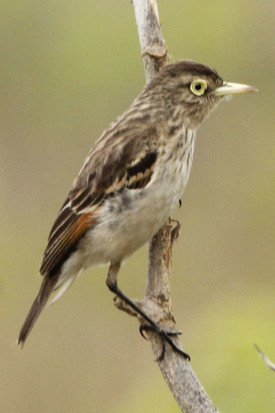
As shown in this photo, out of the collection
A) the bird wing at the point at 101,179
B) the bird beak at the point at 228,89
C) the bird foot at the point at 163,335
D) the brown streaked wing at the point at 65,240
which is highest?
the bird beak at the point at 228,89

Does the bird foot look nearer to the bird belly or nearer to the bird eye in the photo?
the bird belly

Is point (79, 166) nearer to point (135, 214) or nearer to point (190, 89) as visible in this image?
point (190, 89)

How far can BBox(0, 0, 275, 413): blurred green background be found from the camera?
9664mm

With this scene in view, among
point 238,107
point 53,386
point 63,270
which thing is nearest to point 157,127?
point 63,270

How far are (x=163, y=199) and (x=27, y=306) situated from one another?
3607mm

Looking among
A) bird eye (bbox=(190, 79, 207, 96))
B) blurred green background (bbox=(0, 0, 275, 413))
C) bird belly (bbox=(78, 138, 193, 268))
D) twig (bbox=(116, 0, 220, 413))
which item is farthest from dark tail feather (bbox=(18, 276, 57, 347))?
blurred green background (bbox=(0, 0, 275, 413))

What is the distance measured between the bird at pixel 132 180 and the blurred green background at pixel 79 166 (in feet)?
5.74

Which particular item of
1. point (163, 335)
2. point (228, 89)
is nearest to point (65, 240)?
point (163, 335)

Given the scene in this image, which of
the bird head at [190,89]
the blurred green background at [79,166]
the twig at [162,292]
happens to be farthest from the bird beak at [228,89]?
the blurred green background at [79,166]

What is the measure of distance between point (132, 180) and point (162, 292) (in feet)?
2.24

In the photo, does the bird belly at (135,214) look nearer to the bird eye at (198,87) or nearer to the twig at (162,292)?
the twig at (162,292)

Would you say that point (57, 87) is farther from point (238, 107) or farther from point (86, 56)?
point (238, 107)

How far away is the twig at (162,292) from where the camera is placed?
5.59m

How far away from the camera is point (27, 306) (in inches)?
391
